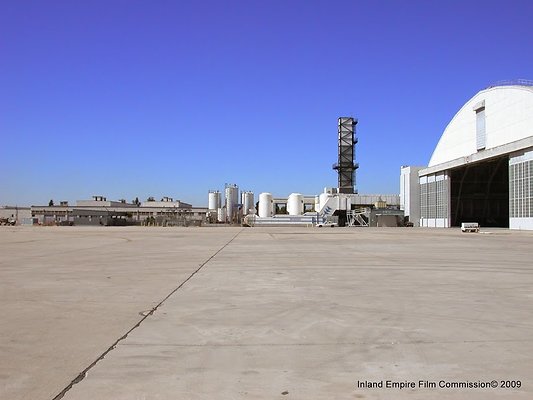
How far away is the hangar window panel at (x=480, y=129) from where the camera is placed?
223ft

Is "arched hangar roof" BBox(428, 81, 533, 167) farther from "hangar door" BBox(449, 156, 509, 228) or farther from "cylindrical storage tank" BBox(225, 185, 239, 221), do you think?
"cylindrical storage tank" BBox(225, 185, 239, 221)

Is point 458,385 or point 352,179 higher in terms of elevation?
point 352,179

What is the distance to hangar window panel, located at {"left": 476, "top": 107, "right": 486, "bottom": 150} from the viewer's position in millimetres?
68062

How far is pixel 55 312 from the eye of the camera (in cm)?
904

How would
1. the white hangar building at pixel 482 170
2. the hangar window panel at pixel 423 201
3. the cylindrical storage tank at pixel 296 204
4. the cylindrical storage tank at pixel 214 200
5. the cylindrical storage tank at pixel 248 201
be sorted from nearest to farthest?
the white hangar building at pixel 482 170 → the hangar window panel at pixel 423 201 → the cylindrical storage tank at pixel 296 204 → the cylindrical storage tank at pixel 248 201 → the cylindrical storage tank at pixel 214 200

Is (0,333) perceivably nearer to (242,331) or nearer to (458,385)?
(242,331)

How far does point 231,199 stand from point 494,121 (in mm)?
72051

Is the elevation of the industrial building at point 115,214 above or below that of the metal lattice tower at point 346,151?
below

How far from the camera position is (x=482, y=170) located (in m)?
80.7

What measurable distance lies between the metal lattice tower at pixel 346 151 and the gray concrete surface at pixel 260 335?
107274mm

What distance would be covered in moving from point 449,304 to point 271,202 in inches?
4311

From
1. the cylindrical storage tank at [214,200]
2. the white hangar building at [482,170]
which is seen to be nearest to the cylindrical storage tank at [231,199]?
the cylindrical storage tank at [214,200]

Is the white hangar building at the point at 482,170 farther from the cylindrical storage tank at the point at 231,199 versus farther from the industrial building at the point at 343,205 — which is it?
the cylindrical storage tank at the point at 231,199

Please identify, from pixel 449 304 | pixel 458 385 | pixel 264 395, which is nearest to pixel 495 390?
pixel 458 385
